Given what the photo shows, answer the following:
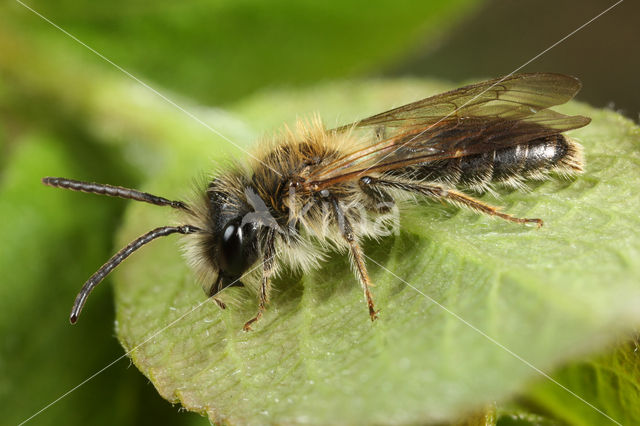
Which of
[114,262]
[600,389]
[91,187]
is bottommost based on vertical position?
[600,389]

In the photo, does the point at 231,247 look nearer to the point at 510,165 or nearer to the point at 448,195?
the point at 448,195

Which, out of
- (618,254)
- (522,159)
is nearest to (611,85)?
(522,159)

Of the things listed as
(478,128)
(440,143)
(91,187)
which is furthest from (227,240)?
(478,128)

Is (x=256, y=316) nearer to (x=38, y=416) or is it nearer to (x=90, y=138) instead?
(x=38, y=416)

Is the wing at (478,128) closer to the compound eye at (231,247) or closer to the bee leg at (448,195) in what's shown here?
the bee leg at (448,195)

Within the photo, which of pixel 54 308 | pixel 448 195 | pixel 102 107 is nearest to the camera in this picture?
pixel 448 195

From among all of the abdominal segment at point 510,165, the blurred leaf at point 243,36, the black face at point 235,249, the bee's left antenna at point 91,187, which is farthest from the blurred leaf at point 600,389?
the blurred leaf at point 243,36

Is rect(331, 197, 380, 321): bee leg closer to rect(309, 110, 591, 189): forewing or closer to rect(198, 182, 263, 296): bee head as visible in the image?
rect(309, 110, 591, 189): forewing
